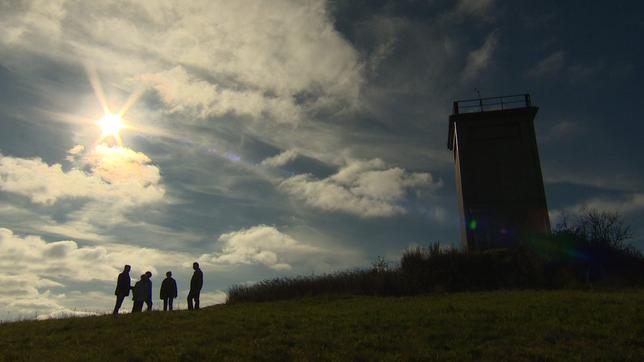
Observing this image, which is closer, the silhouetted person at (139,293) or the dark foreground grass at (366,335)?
the dark foreground grass at (366,335)

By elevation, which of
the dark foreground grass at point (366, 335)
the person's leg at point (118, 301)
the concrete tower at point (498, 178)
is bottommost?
the dark foreground grass at point (366, 335)

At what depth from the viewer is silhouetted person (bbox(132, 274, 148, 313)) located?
2177 centimetres

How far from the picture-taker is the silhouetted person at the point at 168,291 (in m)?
22.6

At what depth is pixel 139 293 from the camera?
71.7ft

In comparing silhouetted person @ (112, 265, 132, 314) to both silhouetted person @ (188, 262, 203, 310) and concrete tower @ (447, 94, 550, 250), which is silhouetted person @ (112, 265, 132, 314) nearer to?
silhouetted person @ (188, 262, 203, 310)

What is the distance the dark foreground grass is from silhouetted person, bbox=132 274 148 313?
3.23 metres

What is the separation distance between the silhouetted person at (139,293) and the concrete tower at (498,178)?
72.9ft

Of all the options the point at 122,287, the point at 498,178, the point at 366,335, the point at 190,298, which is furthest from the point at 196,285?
the point at 498,178

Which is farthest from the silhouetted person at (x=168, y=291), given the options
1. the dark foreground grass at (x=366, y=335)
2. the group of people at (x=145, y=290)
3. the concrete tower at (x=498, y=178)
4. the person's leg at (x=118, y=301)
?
the concrete tower at (x=498, y=178)

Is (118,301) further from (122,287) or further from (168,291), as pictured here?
(168,291)

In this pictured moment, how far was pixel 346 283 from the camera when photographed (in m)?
29.8

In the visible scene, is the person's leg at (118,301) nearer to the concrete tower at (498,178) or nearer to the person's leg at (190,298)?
the person's leg at (190,298)

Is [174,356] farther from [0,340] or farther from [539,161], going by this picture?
[539,161]

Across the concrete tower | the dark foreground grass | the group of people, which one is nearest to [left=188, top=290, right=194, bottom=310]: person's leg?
the group of people
